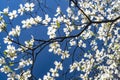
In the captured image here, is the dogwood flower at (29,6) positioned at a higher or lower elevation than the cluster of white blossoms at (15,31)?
higher

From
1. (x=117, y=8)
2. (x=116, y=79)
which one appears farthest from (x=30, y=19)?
(x=116, y=79)

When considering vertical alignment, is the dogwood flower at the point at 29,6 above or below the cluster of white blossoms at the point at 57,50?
above

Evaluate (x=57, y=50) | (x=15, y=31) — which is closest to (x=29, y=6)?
(x=15, y=31)

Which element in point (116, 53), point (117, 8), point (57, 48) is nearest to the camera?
point (57, 48)

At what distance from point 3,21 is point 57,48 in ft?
4.99

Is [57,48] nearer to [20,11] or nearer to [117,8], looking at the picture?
[20,11]

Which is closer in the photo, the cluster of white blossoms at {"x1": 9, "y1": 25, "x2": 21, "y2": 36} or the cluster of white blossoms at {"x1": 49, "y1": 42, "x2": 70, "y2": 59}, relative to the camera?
the cluster of white blossoms at {"x1": 9, "y1": 25, "x2": 21, "y2": 36}

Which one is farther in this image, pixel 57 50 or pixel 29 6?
pixel 57 50

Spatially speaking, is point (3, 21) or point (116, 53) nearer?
point (3, 21)

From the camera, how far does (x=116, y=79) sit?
10.4 meters

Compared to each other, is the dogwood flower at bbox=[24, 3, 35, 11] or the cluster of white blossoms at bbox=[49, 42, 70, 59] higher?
the dogwood flower at bbox=[24, 3, 35, 11]

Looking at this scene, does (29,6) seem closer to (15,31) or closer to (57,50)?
(15,31)

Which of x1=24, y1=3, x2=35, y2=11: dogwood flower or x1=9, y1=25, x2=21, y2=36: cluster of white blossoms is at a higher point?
x1=24, y1=3, x2=35, y2=11: dogwood flower

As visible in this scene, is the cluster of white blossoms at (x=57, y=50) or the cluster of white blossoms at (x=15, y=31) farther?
the cluster of white blossoms at (x=57, y=50)
